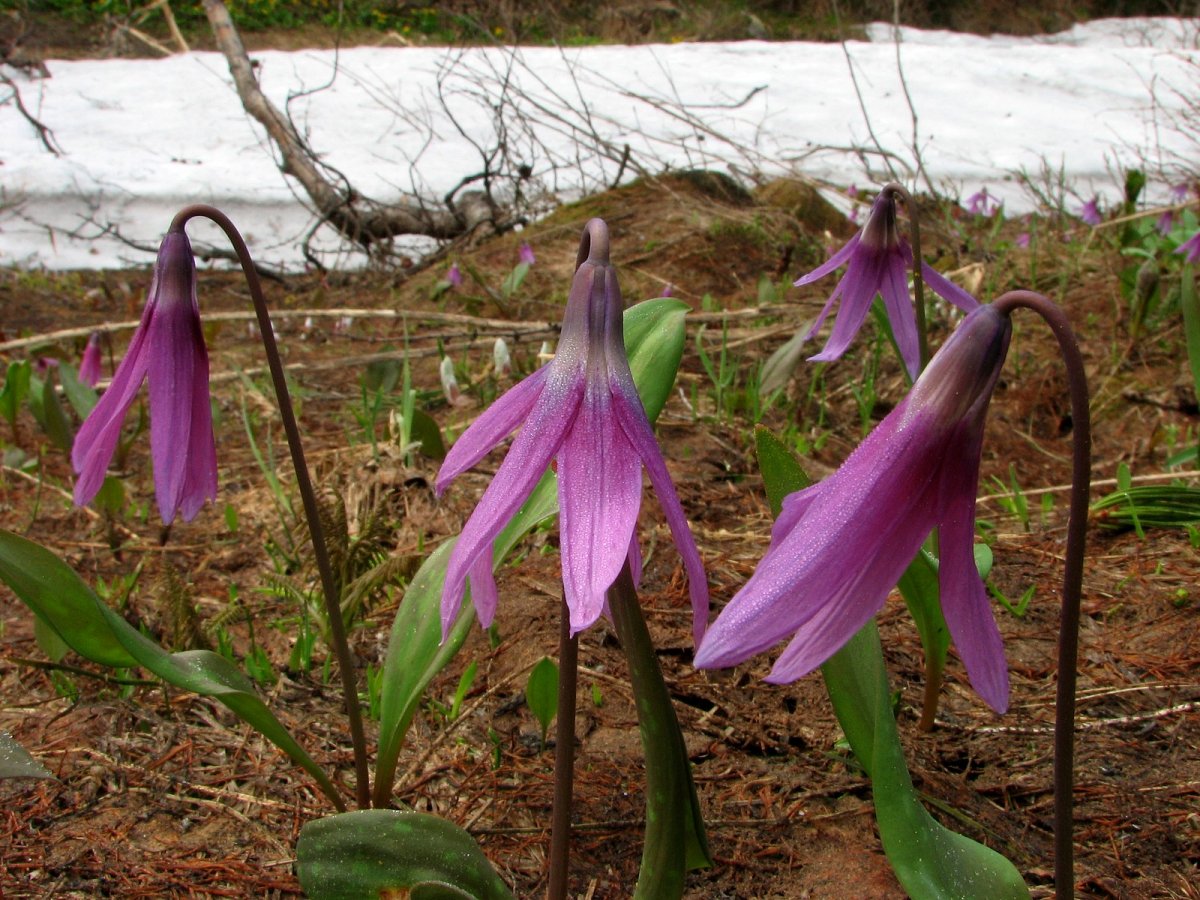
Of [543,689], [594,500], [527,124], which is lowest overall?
[543,689]

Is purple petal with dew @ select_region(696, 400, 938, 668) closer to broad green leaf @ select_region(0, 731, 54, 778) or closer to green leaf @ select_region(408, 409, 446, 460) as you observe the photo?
broad green leaf @ select_region(0, 731, 54, 778)

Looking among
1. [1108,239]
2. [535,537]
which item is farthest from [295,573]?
[1108,239]

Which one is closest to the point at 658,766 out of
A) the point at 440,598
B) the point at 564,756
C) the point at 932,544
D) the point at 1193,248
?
the point at 564,756

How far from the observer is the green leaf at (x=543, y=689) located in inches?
→ 43.9

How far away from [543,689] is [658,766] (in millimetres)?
421

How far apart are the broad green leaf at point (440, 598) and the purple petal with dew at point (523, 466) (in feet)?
1.22

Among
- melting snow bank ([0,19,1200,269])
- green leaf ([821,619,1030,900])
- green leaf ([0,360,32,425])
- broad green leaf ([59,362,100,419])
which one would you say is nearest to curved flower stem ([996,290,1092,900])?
green leaf ([821,619,1030,900])

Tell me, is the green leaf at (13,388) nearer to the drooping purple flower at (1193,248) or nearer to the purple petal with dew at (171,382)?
the purple petal with dew at (171,382)

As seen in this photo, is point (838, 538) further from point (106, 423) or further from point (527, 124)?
point (527, 124)

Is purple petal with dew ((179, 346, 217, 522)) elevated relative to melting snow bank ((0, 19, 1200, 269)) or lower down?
lower down

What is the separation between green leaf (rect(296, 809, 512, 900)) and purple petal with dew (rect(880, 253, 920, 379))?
3.32ft

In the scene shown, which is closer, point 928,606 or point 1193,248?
point 928,606

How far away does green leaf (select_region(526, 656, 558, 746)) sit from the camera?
3.66ft

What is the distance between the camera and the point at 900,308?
149cm
